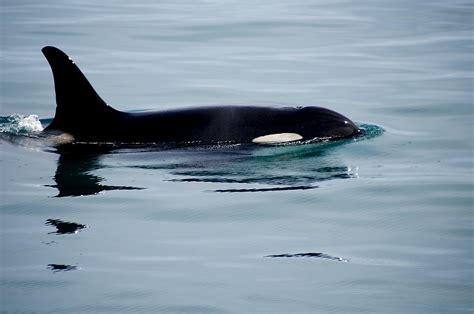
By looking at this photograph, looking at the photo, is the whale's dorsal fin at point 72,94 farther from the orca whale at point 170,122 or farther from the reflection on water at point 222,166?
the reflection on water at point 222,166

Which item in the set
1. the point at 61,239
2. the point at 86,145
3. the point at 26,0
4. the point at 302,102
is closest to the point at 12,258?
the point at 61,239

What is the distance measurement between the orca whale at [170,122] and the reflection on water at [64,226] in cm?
303

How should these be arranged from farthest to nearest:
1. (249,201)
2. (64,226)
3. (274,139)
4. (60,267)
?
(274,139) < (249,201) < (64,226) < (60,267)

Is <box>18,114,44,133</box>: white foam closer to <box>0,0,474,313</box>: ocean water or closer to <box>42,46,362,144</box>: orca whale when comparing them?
<box>0,0,474,313</box>: ocean water

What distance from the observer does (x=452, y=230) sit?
852 cm

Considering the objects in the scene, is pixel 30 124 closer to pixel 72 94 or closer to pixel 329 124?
pixel 72 94

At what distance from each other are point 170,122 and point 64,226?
3.41 meters

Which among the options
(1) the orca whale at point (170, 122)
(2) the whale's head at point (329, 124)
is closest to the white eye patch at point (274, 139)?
(1) the orca whale at point (170, 122)

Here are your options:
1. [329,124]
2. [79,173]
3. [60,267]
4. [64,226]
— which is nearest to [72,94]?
[79,173]

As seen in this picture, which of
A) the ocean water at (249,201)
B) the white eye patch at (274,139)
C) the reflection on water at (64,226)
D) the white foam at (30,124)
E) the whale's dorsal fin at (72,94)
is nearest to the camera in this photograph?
the ocean water at (249,201)

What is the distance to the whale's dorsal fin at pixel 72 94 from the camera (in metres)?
11.9

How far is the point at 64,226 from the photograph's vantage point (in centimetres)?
862

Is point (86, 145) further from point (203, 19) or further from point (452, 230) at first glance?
point (203, 19)

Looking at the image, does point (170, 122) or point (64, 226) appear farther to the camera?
point (170, 122)
